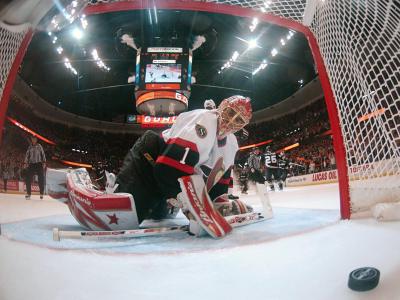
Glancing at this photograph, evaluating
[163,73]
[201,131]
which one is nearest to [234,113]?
[201,131]

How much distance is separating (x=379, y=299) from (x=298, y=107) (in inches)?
623

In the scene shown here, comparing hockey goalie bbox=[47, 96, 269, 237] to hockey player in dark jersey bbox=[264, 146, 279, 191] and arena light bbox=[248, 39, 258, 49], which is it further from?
arena light bbox=[248, 39, 258, 49]

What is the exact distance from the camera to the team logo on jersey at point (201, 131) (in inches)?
58.8

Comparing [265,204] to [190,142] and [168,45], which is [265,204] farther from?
[168,45]

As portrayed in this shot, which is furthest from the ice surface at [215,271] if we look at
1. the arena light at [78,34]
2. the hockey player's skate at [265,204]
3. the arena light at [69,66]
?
the arena light at [69,66]

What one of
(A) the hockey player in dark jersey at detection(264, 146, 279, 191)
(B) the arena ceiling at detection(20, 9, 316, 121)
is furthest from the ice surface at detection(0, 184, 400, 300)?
(B) the arena ceiling at detection(20, 9, 316, 121)

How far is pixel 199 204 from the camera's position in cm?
141

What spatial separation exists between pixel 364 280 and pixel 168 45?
942 centimetres

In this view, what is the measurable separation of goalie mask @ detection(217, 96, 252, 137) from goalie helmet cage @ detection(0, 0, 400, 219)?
0.46 meters

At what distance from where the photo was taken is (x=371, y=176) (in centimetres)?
165

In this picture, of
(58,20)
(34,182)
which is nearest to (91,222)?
(58,20)

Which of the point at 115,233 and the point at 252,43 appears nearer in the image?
A: the point at 115,233

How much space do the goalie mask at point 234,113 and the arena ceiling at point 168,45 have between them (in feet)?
17.9

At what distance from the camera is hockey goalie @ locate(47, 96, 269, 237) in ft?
4.70
